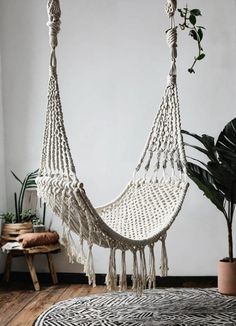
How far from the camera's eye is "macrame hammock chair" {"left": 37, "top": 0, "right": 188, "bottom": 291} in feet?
6.11

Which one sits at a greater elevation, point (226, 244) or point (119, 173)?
point (119, 173)

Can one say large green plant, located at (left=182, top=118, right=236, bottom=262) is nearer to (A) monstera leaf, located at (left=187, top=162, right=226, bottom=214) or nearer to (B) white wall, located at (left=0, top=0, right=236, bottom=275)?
(A) monstera leaf, located at (left=187, top=162, right=226, bottom=214)

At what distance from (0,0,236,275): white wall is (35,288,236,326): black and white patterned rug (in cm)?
53

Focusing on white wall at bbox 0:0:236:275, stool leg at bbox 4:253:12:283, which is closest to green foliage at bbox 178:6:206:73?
white wall at bbox 0:0:236:275

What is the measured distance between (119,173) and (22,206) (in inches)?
25.3

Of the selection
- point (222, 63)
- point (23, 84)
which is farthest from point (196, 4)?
point (23, 84)

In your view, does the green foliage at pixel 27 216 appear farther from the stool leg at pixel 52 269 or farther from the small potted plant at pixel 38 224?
the stool leg at pixel 52 269

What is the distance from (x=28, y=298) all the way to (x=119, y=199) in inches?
32.1

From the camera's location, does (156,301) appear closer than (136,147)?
Yes

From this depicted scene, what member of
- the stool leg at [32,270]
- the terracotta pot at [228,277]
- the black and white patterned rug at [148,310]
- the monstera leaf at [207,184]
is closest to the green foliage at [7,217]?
the stool leg at [32,270]

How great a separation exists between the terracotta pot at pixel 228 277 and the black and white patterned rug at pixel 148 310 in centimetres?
4

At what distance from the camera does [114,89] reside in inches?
123

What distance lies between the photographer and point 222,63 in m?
3.03

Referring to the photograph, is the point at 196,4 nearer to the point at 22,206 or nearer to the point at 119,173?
the point at 119,173
